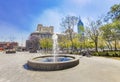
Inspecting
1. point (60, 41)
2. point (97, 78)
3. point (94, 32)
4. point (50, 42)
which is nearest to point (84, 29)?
point (94, 32)

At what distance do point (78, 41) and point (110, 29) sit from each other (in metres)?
24.1

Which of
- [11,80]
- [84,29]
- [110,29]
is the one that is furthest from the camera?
[84,29]

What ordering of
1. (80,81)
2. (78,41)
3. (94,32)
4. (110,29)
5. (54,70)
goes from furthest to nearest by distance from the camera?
1. (78,41)
2. (94,32)
3. (110,29)
4. (54,70)
5. (80,81)

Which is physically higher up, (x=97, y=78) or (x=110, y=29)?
(x=110, y=29)

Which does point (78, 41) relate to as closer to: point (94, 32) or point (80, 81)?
point (94, 32)

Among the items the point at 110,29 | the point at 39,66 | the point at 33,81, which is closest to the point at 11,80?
the point at 33,81

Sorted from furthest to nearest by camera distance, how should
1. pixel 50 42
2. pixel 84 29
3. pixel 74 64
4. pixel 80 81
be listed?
pixel 50 42 → pixel 84 29 → pixel 74 64 → pixel 80 81

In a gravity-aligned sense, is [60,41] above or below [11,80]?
above

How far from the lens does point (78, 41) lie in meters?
55.2

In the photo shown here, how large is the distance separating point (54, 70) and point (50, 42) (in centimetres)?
5151

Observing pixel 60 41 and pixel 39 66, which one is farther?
pixel 60 41

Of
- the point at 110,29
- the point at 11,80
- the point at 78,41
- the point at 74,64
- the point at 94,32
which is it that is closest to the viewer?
the point at 11,80

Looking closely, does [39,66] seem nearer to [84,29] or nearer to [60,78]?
[60,78]

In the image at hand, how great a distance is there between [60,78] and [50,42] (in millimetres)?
53864
